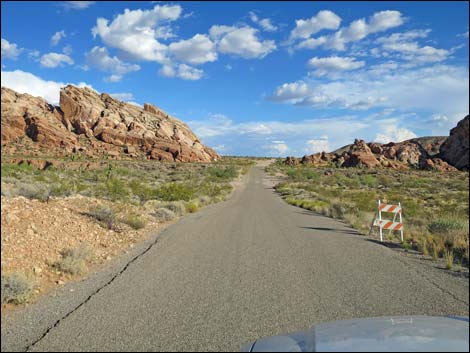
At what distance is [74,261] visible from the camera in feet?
28.3

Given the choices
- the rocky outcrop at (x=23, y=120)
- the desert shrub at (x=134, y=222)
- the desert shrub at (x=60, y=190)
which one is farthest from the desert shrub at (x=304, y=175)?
the rocky outcrop at (x=23, y=120)

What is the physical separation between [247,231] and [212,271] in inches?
229

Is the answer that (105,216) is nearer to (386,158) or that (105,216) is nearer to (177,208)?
(177,208)

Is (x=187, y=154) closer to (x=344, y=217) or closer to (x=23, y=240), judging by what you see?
(x=344, y=217)

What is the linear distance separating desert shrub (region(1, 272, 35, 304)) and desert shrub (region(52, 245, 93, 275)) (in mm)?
1642

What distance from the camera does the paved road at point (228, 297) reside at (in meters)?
5.39

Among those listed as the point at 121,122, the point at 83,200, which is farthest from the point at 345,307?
the point at 121,122

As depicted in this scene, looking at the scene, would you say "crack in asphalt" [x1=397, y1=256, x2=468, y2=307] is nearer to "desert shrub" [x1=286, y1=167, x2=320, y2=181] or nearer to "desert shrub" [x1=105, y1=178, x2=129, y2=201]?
"desert shrub" [x1=105, y1=178, x2=129, y2=201]

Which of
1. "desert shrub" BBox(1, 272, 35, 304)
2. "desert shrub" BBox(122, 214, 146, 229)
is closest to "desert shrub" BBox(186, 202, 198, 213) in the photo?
"desert shrub" BBox(122, 214, 146, 229)

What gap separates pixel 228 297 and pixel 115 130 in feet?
235

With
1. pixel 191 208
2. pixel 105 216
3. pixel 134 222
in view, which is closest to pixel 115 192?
pixel 191 208

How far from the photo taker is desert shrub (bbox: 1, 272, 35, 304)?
6.31 metres

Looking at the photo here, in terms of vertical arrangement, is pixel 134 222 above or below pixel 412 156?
below

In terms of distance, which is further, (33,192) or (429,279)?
(33,192)
